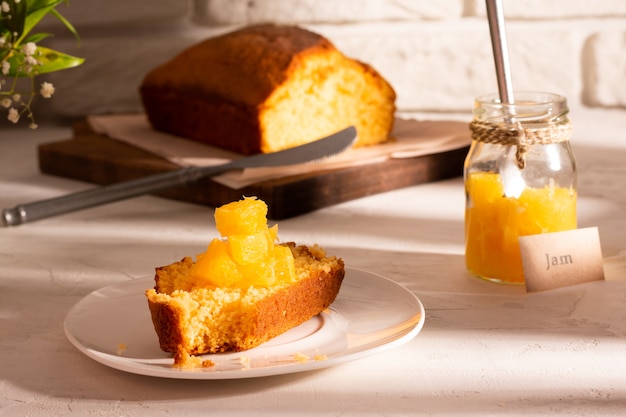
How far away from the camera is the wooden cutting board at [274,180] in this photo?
1408mm

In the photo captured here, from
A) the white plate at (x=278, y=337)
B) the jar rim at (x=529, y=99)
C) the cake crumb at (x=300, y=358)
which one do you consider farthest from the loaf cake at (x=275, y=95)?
the cake crumb at (x=300, y=358)

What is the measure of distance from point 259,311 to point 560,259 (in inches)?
15.0

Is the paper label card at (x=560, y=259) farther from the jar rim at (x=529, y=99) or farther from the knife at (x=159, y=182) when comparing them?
the knife at (x=159, y=182)

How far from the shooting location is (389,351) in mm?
884

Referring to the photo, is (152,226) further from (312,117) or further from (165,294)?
(165,294)

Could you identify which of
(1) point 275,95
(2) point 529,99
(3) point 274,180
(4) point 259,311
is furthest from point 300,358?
(1) point 275,95

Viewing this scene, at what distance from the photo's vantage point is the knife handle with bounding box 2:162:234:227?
53.3 inches

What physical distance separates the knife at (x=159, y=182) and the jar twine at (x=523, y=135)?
0.41m

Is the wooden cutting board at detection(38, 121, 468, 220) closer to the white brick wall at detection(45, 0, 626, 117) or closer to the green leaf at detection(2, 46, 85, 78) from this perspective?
the green leaf at detection(2, 46, 85, 78)

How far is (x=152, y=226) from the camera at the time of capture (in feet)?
4.53

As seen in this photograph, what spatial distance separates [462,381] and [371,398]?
9cm

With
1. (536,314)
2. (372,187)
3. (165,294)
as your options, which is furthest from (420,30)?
(165,294)

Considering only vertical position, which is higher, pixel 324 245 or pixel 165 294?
pixel 165 294

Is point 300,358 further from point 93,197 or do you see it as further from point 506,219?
point 93,197
